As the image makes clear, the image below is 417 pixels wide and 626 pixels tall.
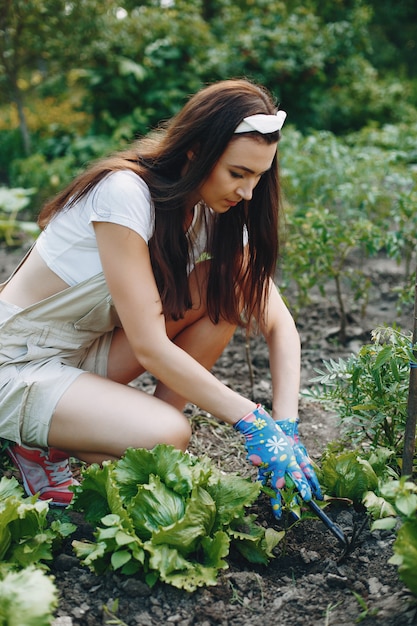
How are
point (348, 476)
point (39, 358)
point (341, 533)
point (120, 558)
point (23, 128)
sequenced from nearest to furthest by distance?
point (120, 558), point (341, 533), point (348, 476), point (39, 358), point (23, 128)

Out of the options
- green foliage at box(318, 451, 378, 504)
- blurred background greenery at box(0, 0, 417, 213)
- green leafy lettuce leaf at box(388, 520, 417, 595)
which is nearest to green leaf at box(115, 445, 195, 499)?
green foliage at box(318, 451, 378, 504)

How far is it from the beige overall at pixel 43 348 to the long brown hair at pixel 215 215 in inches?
8.2

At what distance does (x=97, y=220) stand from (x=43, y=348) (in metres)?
0.47

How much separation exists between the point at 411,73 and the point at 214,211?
9.52 metres

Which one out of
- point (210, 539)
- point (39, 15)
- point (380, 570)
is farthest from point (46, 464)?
point (39, 15)

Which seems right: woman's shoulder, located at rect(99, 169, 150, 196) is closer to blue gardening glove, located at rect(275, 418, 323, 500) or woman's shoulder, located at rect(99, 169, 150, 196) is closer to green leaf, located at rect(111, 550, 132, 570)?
blue gardening glove, located at rect(275, 418, 323, 500)

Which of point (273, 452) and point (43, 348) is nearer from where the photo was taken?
point (273, 452)

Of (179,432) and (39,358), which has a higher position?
(39,358)

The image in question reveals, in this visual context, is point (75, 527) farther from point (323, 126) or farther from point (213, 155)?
point (323, 126)

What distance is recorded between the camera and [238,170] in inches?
75.4

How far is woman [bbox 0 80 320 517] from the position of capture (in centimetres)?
191

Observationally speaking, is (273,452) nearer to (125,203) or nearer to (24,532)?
(24,532)

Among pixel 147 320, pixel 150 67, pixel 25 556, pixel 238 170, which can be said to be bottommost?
pixel 25 556

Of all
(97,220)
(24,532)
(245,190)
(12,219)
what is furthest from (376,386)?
(12,219)
